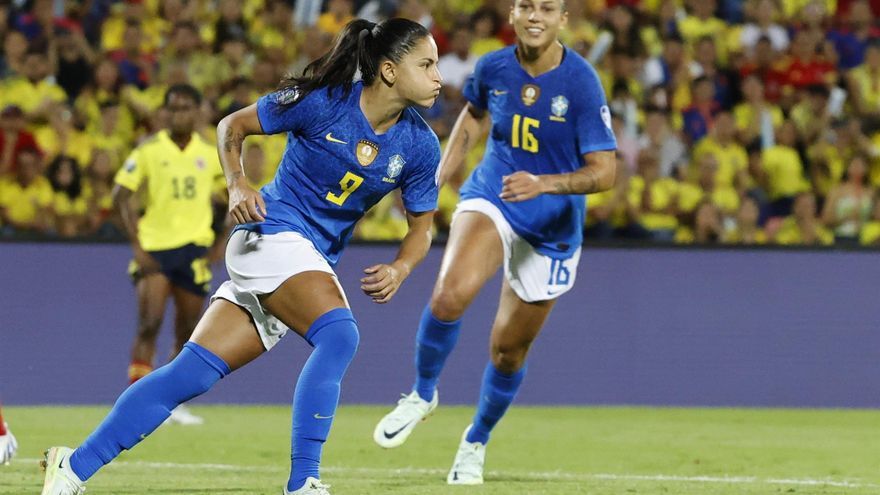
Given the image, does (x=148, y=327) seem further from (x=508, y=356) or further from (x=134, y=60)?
(x=508, y=356)

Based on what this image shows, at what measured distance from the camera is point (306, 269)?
529 centimetres

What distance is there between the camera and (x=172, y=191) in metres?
10.6

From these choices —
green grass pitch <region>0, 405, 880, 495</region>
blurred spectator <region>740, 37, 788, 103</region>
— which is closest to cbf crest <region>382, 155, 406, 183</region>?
green grass pitch <region>0, 405, 880, 495</region>

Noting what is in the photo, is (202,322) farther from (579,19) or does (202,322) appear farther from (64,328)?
(579,19)

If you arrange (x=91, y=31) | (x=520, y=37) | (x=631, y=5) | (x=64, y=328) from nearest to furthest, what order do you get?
(x=520, y=37), (x=64, y=328), (x=91, y=31), (x=631, y=5)

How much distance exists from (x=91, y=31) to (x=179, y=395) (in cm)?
935

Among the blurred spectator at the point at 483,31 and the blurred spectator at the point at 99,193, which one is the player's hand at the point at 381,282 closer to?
the blurred spectator at the point at 99,193

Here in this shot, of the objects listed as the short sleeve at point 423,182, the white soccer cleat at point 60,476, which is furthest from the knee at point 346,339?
the white soccer cleat at point 60,476

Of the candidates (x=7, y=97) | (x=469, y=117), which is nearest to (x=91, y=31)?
(x=7, y=97)

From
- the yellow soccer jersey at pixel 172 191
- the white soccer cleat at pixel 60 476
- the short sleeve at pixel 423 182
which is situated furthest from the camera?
the yellow soccer jersey at pixel 172 191

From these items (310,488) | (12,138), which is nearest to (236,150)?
(310,488)

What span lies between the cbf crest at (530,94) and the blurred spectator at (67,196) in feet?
19.3

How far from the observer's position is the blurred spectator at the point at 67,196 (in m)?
12.1

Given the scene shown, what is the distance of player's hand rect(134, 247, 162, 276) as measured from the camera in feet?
34.4
